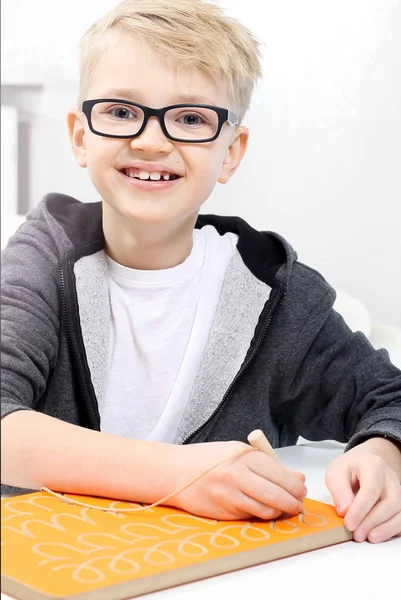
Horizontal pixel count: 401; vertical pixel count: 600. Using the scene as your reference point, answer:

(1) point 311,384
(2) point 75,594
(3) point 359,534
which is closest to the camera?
(2) point 75,594

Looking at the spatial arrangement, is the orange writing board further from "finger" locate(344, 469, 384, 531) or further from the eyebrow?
the eyebrow

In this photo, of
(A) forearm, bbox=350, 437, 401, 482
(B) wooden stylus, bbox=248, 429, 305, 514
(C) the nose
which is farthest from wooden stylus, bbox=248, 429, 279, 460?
(C) the nose

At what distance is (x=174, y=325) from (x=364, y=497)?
25 cm

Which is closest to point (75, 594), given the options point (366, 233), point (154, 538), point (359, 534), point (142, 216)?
point (154, 538)

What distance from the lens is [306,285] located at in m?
0.74

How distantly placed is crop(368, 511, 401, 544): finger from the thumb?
0.9 inches

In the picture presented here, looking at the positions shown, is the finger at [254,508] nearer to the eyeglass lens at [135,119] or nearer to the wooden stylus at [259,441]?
the wooden stylus at [259,441]

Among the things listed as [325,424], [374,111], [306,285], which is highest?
[374,111]

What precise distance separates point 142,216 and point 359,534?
286 mm

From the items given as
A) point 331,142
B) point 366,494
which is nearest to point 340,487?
point 366,494

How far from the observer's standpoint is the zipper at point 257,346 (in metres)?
0.68

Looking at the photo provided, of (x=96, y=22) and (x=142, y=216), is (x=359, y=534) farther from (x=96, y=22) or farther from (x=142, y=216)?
(x=96, y=22)

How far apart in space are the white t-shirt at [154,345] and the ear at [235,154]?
8 cm

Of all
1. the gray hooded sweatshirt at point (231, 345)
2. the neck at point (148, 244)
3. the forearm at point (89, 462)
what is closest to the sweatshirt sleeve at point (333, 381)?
the gray hooded sweatshirt at point (231, 345)
